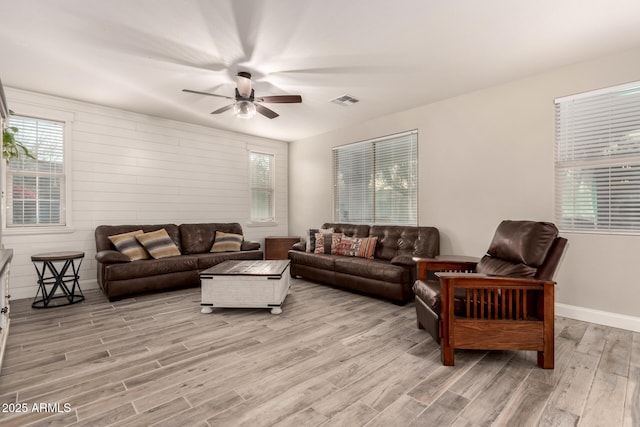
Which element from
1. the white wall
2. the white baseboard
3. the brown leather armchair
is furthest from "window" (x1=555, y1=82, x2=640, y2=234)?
the brown leather armchair

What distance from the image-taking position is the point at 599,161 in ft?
10.4

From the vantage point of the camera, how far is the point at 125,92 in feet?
13.4

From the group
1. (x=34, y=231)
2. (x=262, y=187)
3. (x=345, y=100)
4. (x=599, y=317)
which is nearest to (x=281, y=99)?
(x=345, y=100)

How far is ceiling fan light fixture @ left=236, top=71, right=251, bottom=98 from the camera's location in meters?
3.35

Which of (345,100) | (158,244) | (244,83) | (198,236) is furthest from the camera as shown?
(198,236)

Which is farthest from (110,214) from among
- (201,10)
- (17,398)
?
(201,10)

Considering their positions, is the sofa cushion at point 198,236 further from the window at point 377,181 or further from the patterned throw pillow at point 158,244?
the window at point 377,181

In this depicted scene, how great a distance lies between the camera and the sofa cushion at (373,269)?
3713 millimetres

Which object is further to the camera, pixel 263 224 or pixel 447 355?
pixel 263 224

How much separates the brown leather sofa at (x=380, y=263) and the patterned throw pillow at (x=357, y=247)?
125 mm

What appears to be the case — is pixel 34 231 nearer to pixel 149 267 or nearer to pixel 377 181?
pixel 149 267

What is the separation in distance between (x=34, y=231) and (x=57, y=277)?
0.82m

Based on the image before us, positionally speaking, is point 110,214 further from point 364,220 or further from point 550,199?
point 550,199

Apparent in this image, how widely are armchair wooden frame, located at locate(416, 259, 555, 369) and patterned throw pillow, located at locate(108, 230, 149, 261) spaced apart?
4.12 meters
